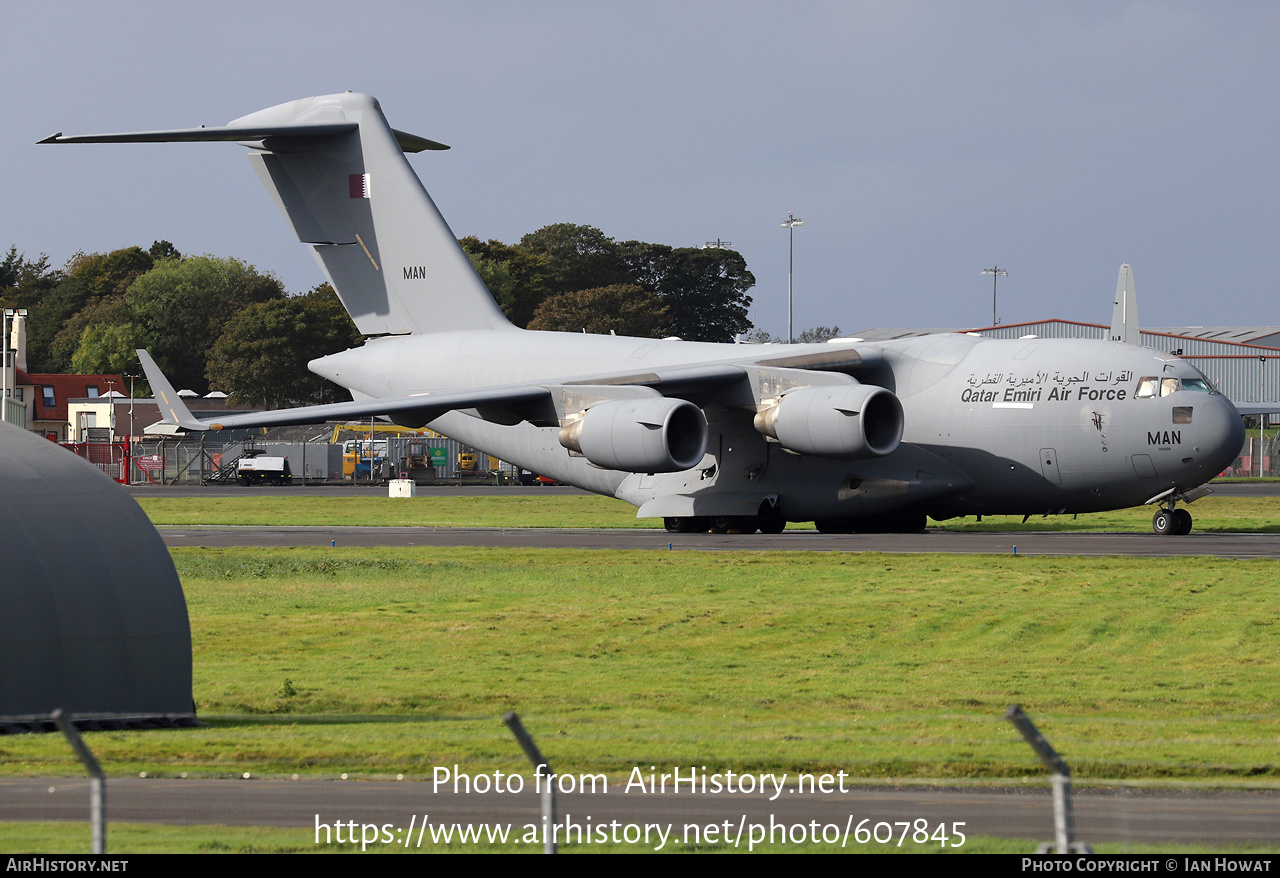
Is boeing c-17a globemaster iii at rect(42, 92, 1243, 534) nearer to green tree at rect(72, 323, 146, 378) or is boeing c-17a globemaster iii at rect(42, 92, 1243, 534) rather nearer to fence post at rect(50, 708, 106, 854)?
fence post at rect(50, 708, 106, 854)

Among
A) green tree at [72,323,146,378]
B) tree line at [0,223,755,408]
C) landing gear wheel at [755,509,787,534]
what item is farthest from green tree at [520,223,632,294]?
landing gear wheel at [755,509,787,534]

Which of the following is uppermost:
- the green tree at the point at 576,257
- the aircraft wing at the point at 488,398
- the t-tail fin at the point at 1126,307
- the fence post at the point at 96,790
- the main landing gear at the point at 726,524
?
the green tree at the point at 576,257

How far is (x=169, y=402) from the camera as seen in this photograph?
3195 centimetres

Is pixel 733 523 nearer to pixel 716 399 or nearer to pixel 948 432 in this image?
pixel 716 399

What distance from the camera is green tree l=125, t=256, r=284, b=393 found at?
12588 centimetres

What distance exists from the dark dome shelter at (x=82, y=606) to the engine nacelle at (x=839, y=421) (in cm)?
1758

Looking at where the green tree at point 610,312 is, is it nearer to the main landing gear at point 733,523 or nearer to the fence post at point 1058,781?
the main landing gear at point 733,523

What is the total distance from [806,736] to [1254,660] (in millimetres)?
6671

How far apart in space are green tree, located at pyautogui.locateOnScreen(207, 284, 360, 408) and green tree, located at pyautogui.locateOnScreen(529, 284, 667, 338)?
48.0ft

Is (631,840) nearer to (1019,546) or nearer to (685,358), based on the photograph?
(1019,546)

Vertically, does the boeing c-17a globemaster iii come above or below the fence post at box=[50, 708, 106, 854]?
above

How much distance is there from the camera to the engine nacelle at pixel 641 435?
3014cm

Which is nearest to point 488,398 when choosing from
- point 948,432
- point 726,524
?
point 726,524

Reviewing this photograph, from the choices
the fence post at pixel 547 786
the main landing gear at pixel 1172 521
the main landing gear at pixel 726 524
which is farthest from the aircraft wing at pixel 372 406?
the fence post at pixel 547 786
